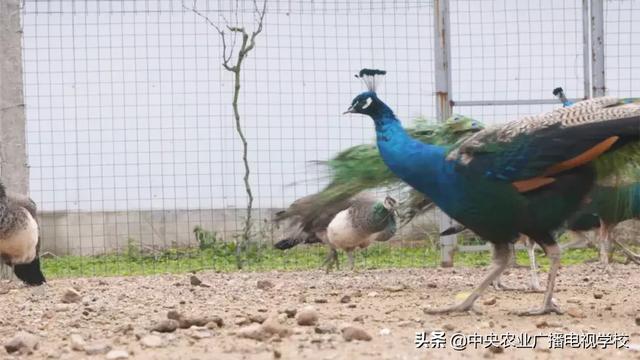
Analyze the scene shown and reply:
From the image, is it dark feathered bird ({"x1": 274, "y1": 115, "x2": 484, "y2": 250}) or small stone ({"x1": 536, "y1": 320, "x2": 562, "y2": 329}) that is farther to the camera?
dark feathered bird ({"x1": 274, "y1": 115, "x2": 484, "y2": 250})

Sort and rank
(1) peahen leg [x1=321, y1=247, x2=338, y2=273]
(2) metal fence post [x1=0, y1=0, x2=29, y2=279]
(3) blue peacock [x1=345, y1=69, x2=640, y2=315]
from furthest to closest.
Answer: (1) peahen leg [x1=321, y1=247, x2=338, y2=273]
(2) metal fence post [x1=0, y1=0, x2=29, y2=279]
(3) blue peacock [x1=345, y1=69, x2=640, y2=315]

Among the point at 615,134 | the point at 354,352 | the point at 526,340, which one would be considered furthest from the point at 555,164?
the point at 354,352

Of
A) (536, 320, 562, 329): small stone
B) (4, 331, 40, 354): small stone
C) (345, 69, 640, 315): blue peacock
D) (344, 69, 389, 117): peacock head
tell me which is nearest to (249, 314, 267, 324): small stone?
(345, 69, 640, 315): blue peacock

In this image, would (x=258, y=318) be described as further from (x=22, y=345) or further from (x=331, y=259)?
(x=331, y=259)

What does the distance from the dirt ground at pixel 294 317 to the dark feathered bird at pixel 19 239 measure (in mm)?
173

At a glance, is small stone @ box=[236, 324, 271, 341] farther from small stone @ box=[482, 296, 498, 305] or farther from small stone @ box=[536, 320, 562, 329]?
small stone @ box=[482, 296, 498, 305]

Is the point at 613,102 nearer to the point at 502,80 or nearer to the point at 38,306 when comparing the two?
the point at 38,306

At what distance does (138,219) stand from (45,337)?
17.6 feet

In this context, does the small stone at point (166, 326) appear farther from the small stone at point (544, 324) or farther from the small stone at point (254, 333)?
the small stone at point (544, 324)

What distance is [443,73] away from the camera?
369 inches

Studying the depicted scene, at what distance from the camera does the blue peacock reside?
4.99 metres

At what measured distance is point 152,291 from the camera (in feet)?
22.3

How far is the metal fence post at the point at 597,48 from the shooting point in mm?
9375

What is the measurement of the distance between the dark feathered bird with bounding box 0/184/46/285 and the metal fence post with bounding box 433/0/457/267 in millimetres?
3609
